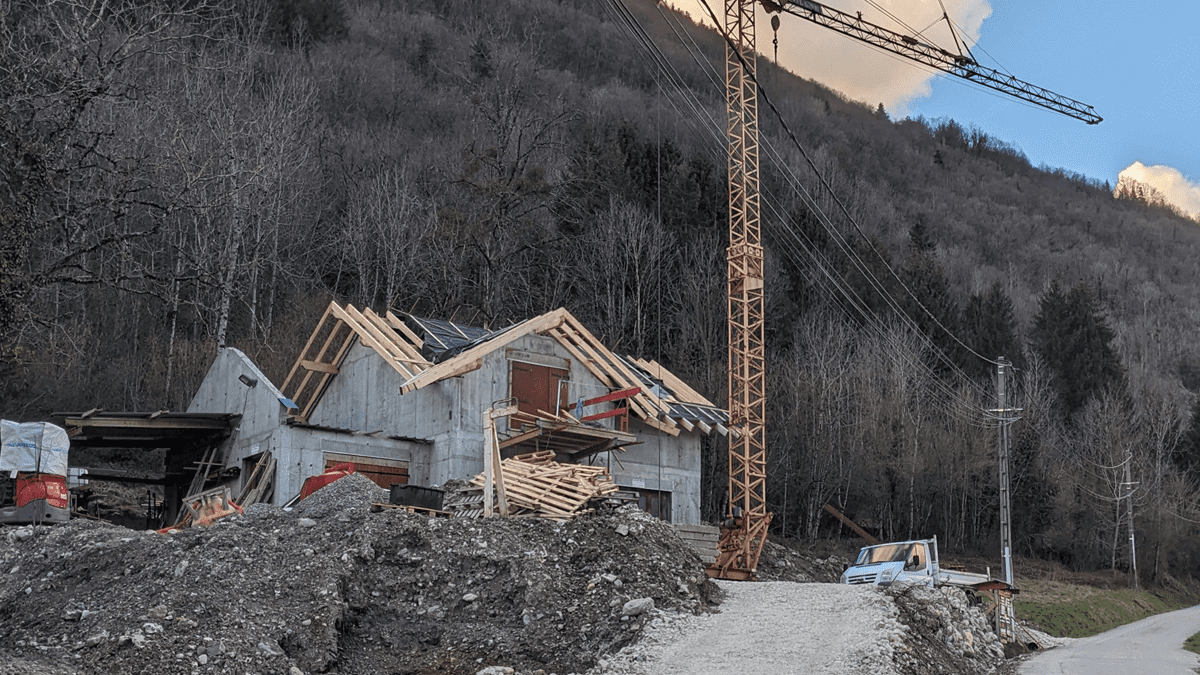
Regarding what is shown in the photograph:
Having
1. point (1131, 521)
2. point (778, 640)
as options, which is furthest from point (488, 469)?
point (1131, 521)

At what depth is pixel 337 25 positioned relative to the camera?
84188mm

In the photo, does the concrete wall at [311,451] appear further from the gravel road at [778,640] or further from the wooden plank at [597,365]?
the gravel road at [778,640]

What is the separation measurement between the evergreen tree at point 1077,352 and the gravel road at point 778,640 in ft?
159

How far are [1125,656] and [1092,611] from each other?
59.7 feet

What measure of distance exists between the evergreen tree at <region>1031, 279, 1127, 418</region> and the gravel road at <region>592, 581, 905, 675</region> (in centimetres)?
4859

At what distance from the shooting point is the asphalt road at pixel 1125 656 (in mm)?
20269

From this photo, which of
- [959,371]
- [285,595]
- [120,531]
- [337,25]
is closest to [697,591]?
[285,595]

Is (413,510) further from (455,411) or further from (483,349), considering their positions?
(483,349)

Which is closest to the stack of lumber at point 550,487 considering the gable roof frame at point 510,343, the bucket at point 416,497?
the bucket at point 416,497

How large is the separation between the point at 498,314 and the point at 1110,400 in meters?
32.7

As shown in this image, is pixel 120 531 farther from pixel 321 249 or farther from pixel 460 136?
pixel 460 136

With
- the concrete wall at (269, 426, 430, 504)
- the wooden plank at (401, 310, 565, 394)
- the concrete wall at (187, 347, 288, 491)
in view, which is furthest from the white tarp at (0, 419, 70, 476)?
the wooden plank at (401, 310, 565, 394)

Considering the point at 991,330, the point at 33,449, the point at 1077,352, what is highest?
the point at 991,330

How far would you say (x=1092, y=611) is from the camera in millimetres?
40062
